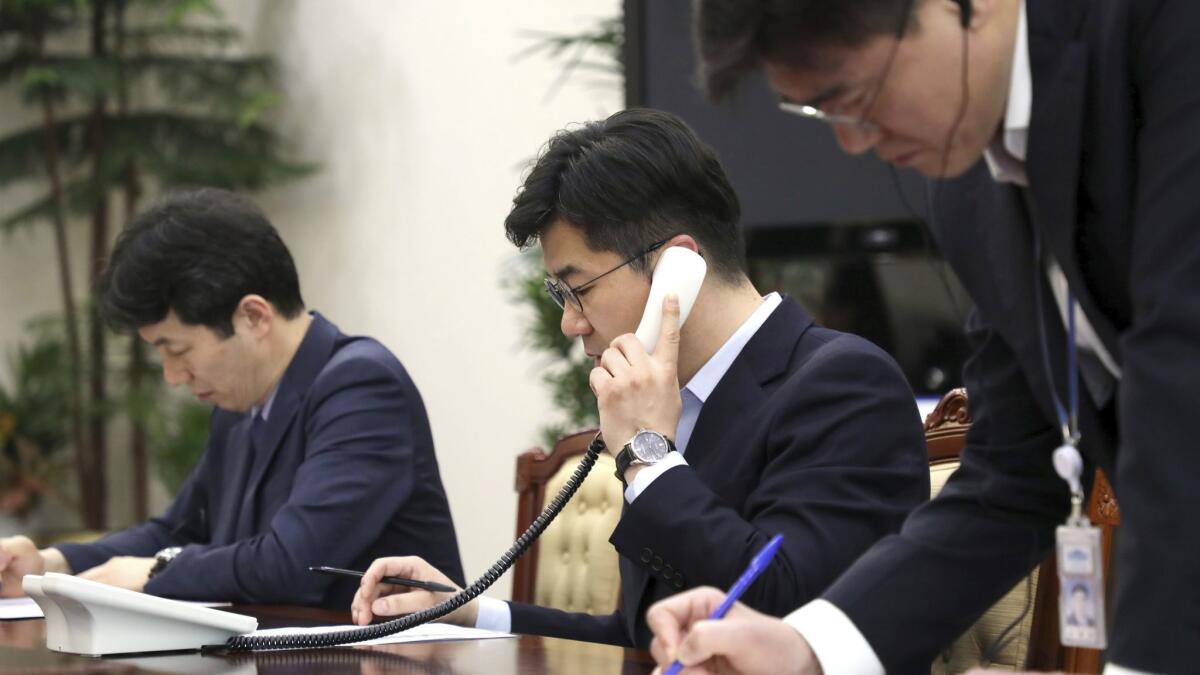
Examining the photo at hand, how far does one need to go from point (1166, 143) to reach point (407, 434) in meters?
1.88

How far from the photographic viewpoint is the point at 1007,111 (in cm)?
110

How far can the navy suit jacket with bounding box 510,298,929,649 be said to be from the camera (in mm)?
1681

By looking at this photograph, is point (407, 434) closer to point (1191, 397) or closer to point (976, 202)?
point (976, 202)

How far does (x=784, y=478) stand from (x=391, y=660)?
0.49 metres

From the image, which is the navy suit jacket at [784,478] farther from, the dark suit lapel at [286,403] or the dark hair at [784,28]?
the dark suit lapel at [286,403]

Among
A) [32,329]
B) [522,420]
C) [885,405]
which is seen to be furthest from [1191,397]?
[32,329]

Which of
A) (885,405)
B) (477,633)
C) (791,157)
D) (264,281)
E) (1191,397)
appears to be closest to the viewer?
(1191,397)

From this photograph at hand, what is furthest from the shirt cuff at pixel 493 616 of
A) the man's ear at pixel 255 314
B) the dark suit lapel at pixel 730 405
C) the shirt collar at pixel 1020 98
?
the shirt collar at pixel 1020 98

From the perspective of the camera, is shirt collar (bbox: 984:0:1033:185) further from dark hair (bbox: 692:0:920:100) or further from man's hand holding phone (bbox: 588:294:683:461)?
man's hand holding phone (bbox: 588:294:683:461)

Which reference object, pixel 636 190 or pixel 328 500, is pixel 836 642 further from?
pixel 328 500

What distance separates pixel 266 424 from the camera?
2.82 m

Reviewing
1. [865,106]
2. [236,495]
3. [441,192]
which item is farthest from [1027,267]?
[441,192]

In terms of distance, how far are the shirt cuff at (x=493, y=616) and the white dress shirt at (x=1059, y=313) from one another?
84cm

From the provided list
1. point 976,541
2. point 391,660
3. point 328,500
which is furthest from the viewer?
point 328,500
